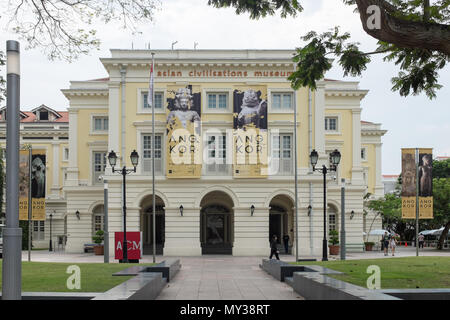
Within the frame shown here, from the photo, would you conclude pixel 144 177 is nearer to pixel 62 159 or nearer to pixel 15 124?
pixel 62 159

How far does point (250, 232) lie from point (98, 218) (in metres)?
12.7

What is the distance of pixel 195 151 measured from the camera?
40.4 metres

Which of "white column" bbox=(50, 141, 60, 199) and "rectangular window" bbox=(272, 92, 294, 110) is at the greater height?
"rectangular window" bbox=(272, 92, 294, 110)

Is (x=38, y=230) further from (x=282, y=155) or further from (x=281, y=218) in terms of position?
(x=282, y=155)

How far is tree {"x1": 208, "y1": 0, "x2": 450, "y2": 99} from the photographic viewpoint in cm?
1231

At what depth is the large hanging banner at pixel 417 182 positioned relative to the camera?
32341 mm

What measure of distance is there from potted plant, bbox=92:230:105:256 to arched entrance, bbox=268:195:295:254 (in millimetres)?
12090

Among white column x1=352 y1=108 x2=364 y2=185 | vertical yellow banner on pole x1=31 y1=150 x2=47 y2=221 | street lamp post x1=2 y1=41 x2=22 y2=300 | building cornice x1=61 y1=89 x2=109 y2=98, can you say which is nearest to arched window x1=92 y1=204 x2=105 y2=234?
building cornice x1=61 y1=89 x2=109 y2=98

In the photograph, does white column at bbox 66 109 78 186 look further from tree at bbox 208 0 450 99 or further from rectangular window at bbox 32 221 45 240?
tree at bbox 208 0 450 99

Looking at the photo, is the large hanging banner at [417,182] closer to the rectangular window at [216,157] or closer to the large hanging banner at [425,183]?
the large hanging banner at [425,183]

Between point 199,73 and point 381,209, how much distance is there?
25.0 metres

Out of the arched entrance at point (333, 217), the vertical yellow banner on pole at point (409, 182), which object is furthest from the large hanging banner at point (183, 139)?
the vertical yellow banner on pole at point (409, 182)

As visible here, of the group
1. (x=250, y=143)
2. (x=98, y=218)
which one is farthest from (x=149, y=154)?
(x=98, y=218)

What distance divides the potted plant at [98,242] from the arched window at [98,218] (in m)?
3.52
